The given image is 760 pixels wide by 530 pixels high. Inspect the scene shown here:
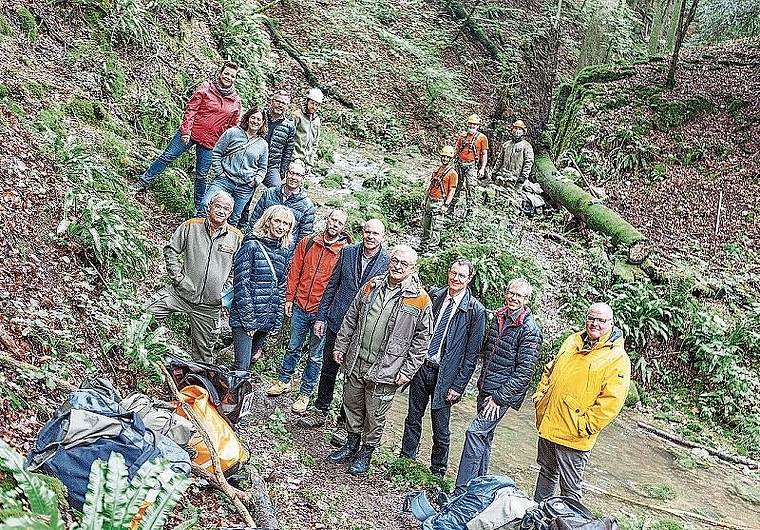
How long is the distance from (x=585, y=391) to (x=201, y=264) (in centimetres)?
356

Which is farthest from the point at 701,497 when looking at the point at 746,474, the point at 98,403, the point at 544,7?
the point at 544,7

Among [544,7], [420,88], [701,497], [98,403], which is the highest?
[544,7]

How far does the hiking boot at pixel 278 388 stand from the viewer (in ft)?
25.4

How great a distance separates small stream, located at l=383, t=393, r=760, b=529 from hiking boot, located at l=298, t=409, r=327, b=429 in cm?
78

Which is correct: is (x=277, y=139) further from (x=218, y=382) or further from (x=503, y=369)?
(x=503, y=369)

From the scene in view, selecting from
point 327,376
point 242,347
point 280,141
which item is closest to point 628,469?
point 327,376

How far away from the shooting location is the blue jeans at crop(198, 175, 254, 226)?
8.54 metres

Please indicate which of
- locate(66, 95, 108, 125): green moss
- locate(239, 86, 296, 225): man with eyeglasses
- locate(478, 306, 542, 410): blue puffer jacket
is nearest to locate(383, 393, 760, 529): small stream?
locate(478, 306, 542, 410): blue puffer jacket

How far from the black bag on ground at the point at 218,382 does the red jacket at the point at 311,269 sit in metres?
1.73

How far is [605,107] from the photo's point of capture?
20656 mm

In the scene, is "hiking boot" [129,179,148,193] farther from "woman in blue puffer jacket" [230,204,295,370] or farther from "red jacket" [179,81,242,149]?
"woman in blue puffer jacket" [230,204,295,370]

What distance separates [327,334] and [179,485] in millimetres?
4120

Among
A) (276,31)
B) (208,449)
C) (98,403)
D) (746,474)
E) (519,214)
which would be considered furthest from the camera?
(276,31)

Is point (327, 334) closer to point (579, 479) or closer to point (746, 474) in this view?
point (579, 479)
